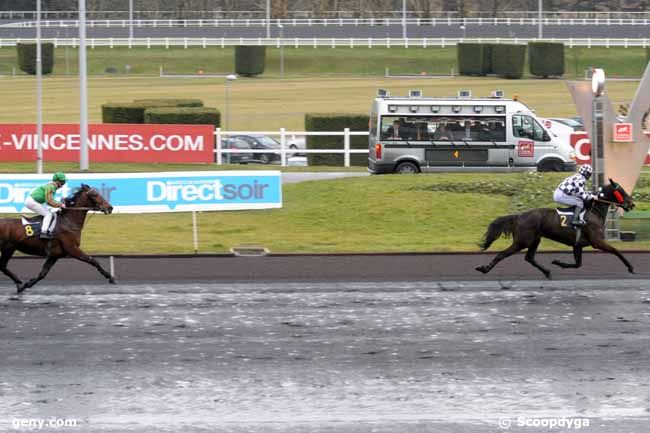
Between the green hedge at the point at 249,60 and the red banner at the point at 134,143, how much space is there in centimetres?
4433

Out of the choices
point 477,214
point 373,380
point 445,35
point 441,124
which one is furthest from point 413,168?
point 445,35

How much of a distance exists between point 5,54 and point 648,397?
8008cm

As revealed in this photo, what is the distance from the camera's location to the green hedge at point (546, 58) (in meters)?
75.9

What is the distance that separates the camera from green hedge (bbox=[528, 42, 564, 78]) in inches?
2990

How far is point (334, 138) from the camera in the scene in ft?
127

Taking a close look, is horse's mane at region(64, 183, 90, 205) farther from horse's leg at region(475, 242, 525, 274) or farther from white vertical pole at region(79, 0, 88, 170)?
white vertical pole at region(79, 0, 88, 170)

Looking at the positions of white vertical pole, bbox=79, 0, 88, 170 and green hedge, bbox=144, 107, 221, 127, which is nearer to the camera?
white vertical pole, bbox=79, 0, 88, 170

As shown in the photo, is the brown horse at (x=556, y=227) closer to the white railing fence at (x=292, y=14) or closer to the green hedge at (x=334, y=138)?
the green hedge at (x=334, y=138)

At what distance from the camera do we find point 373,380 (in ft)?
39.2

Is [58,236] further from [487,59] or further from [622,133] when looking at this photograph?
[487,59]

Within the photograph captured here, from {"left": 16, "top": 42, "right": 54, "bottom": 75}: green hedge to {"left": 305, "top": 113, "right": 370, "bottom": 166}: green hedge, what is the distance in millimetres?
44568

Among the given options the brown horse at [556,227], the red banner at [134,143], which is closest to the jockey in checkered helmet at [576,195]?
the brown horse at [556,227]

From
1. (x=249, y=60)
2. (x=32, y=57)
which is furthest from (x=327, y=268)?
(x=32, y=57)

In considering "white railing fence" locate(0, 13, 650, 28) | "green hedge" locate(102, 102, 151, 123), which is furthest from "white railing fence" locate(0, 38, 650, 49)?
"green hedge" locate(102, 102, 151, 123)
